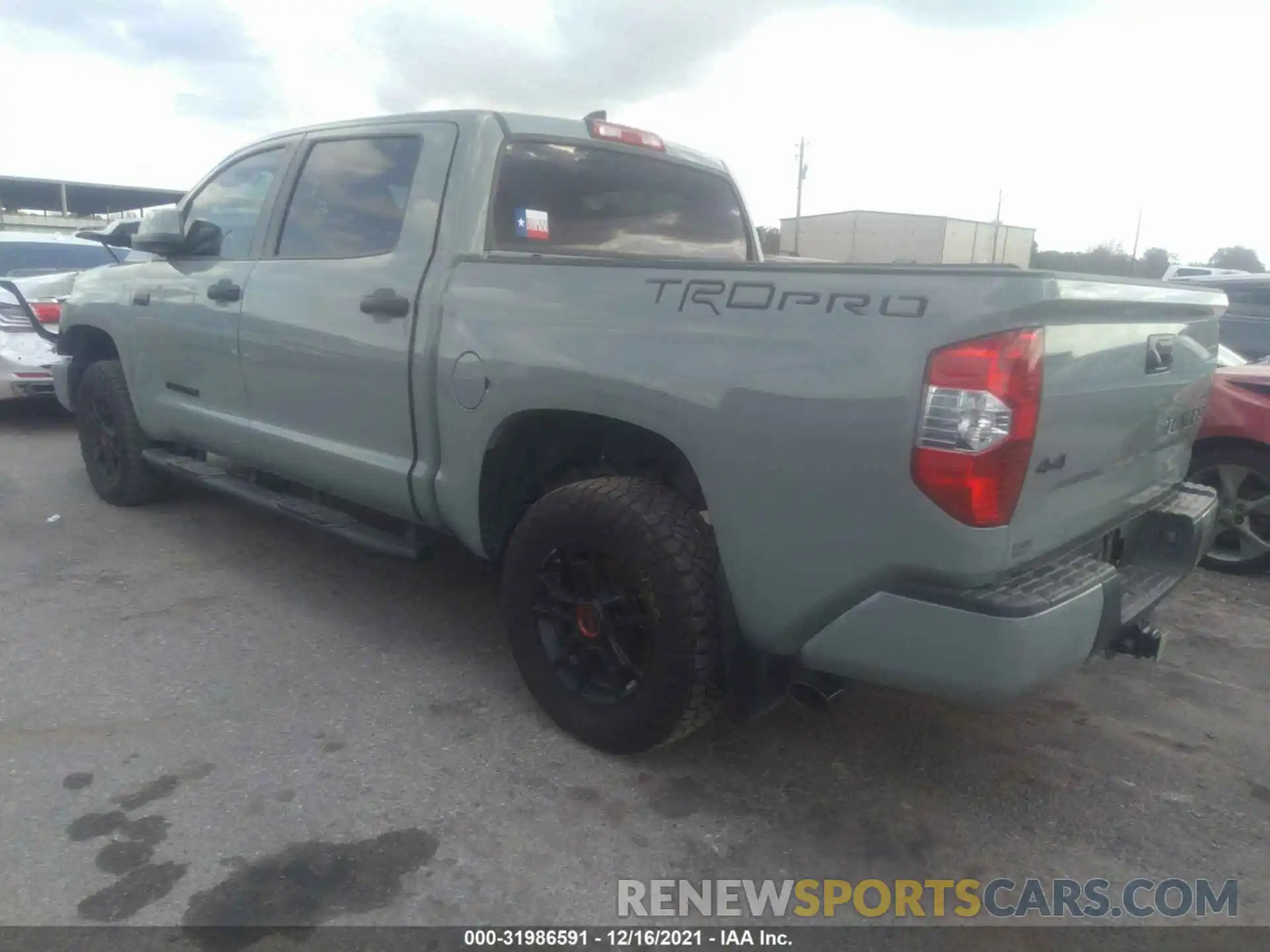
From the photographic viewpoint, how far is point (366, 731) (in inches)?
122

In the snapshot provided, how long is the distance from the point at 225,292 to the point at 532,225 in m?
1.54

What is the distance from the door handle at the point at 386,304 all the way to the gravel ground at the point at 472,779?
1290 millimetres

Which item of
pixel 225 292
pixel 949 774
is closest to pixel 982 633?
pixel 949 774

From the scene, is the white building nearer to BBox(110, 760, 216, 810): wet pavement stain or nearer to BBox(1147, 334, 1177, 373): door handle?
BBox(1147, 334, 1177, 373): door handle

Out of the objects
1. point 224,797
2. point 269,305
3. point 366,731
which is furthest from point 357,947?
point 269,305

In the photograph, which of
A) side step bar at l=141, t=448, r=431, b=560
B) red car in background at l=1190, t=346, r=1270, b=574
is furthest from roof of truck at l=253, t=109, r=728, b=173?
red car in background at l=1190, t=346, r=1270, b=574

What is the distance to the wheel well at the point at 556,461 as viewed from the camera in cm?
281

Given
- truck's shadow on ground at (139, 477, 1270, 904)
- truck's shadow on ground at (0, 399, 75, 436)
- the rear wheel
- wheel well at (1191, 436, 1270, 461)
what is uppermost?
wheel well at (1191, 436, 1270, 461)

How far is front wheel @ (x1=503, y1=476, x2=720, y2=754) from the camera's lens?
8.52 feet

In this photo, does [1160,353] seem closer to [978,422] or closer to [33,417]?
[978,422]

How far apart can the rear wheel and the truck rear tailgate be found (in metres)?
2.08

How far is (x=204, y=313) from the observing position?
424cm

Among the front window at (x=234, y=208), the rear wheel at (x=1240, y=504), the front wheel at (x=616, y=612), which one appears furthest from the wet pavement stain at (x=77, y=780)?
the rear wheel at (x=1240, y=504)

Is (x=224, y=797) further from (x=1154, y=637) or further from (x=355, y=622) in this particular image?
(x=1154, y=637)
